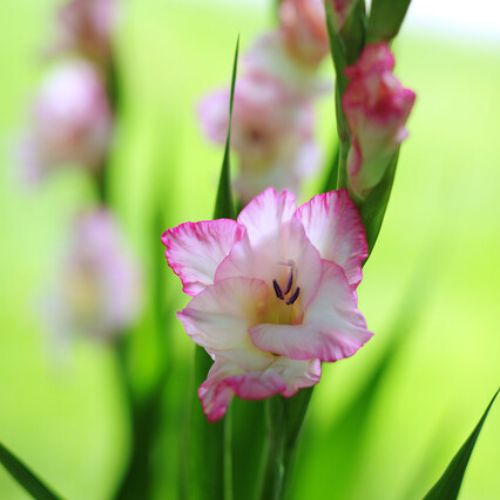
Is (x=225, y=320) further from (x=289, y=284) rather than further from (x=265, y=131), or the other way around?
(x=265, y=131)

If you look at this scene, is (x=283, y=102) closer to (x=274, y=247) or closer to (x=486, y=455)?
(x=274, y=247)

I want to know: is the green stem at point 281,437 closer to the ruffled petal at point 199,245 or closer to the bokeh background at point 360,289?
the ruffled petal at point 199,245

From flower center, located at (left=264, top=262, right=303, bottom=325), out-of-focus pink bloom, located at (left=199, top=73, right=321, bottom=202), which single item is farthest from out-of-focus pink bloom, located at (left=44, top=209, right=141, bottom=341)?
flower center, located at (left=264, top=262, right=303, bottom=325)

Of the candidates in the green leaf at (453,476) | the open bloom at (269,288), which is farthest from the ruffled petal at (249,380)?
the green leaf at (453,476)

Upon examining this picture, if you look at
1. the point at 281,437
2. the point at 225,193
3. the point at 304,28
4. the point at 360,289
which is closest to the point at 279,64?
the point at 304,28

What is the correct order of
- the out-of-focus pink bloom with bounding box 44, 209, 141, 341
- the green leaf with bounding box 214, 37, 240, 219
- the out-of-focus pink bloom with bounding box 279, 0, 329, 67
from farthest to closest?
the out-of-focus pink bloom with bounding box 44, 209, 141, 341 → the out-of-focus pink bloom with bounding box 279, 0, 329, 67 → the green leaf with bounding box 214, 37, 240, 219

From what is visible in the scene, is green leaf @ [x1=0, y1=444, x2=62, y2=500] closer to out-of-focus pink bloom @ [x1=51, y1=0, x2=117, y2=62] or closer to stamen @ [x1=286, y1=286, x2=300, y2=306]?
stamen @ [x1=286, y1=286, x2=300, y2=306]

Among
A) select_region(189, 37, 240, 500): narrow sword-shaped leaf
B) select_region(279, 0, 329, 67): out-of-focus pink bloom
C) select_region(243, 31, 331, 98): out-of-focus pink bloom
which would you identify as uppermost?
select_region(279, 0, 329, 67): out-of-focus pink bloom
